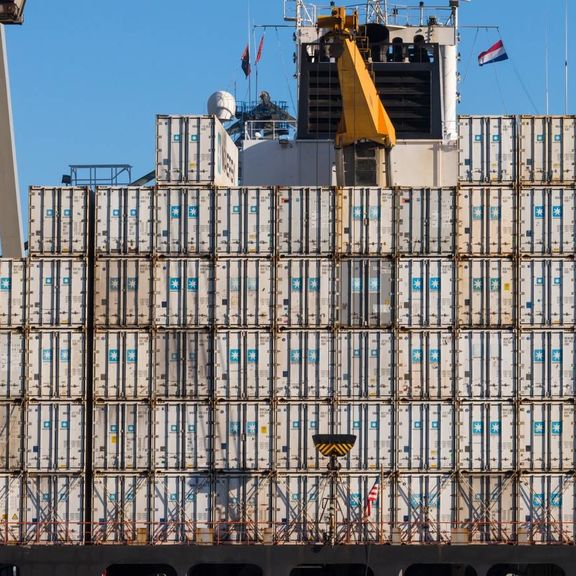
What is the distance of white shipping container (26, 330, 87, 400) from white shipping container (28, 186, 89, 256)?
124 inches

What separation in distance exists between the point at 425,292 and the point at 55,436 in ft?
46.8

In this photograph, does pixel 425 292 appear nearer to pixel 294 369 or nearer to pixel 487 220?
pixel 487 220

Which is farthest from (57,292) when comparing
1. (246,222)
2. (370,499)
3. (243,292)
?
(370,499)

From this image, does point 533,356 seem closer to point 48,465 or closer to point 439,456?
point 439,456

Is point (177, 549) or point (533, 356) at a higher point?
point (533, 356)


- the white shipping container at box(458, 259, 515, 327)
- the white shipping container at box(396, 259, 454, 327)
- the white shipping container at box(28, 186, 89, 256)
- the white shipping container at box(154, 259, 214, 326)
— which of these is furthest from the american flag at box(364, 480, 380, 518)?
the white shipping container at box(28, 186, 89, 256)

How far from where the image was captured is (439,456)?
173ft

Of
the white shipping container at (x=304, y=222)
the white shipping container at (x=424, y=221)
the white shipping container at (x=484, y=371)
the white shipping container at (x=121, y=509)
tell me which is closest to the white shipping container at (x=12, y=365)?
the white shipping container at (x=121, y=509)

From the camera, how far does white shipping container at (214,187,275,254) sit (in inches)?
2116

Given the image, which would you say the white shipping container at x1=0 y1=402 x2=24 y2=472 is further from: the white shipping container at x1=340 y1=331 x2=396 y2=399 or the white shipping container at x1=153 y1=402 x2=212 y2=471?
the white shipping container at x1=340 y1=331 x2=396 y2=399

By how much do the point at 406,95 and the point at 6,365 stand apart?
24975 mm

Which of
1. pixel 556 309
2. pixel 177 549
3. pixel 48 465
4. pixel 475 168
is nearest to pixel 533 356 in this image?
pixel 556 309

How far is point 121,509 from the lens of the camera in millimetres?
52562

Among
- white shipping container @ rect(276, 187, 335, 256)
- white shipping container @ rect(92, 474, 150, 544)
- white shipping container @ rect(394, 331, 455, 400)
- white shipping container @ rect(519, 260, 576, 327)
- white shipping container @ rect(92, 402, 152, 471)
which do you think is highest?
white shipping container @ rect(276, 187, 335, 256)
